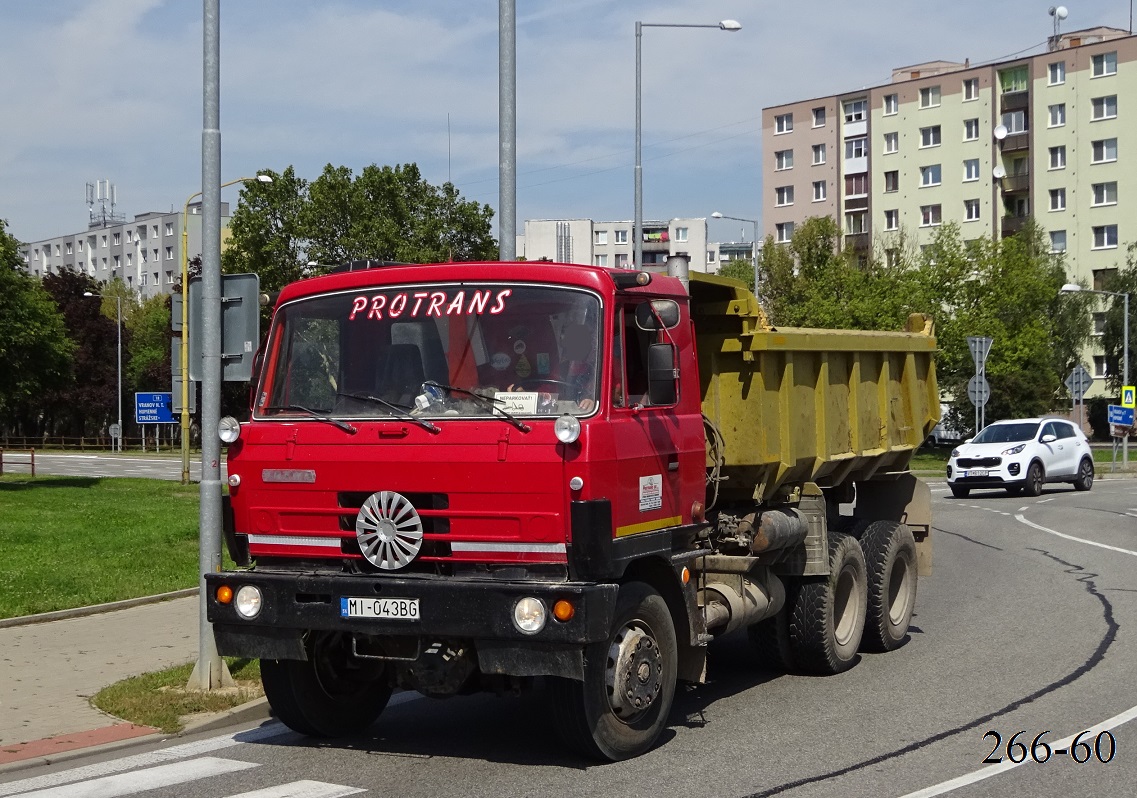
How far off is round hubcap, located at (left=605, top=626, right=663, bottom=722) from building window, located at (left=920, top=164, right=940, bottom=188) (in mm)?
83445

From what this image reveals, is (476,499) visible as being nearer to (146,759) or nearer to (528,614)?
(528,614)

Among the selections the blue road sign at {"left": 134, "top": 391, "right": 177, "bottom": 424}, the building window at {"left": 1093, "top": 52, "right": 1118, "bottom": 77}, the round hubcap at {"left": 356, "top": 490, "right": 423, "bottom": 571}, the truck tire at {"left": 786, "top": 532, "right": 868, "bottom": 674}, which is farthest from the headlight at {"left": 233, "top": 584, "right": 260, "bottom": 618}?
the building window at {"left": 1093, "top": 52, "right": 1118, "bottom": 77}

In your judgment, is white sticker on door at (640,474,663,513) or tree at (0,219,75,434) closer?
white sticker on door at (640,474,663,513)

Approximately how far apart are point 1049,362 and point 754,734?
64301 millimetres

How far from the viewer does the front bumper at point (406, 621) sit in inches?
261

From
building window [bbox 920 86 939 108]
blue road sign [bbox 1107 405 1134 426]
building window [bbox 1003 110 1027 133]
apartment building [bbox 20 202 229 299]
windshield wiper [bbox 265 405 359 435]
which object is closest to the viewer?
windshield wiper [bbox 265 405 359 435]

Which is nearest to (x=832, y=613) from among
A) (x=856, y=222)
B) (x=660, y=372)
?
(x=660, y=372)

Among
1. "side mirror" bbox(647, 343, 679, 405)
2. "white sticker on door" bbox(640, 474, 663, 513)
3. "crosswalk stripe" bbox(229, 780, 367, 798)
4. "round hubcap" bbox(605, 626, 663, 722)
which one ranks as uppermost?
"side mirror" bbox(647, 343, 679, 405)

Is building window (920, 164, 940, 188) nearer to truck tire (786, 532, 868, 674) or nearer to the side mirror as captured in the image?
truck tire (786, 532, 868, 674)

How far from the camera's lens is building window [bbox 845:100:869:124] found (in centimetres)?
9056

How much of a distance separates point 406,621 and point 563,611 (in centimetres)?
80

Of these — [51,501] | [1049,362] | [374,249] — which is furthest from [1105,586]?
[1049,362]

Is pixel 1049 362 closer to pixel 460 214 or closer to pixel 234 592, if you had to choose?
pixel 460 214

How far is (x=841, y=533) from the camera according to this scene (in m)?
10.4
